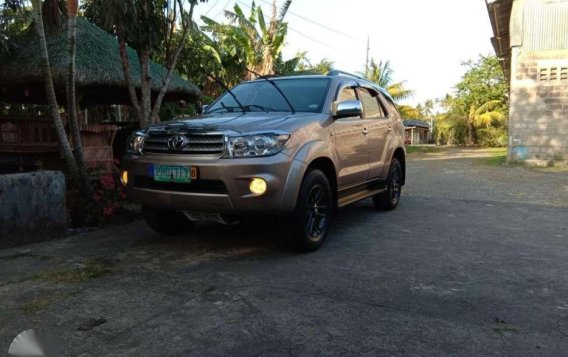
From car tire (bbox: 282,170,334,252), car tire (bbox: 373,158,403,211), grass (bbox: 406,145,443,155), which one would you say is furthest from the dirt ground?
grass (bbox: 406,145,443,155)

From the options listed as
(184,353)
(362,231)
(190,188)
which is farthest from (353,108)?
(184,353)

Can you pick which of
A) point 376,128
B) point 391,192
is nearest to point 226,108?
point 376,128

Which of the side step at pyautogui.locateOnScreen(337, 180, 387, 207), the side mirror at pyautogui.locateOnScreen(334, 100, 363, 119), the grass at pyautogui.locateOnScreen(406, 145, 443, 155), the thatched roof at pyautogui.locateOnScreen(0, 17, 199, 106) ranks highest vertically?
the thatched roof at pyautogui.locateOnScreen(0, 17, 199, 106)

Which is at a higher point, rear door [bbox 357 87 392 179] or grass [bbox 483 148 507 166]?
rear door [bbox 357 87 392 179]

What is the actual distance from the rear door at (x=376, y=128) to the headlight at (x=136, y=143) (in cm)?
280

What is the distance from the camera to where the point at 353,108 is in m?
5.35

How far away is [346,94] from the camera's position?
6.01 metres

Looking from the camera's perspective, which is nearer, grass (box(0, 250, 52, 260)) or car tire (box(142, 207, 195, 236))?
grass (box(0, 250, 52, 260))

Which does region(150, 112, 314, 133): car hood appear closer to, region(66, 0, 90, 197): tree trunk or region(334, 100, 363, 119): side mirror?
region(334, 100, 363, 119): side mirror

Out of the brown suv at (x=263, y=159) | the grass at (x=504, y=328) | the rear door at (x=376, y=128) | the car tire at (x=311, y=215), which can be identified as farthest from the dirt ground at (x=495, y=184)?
the grass at (x=504, y=328)

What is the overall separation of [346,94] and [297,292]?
116 inches

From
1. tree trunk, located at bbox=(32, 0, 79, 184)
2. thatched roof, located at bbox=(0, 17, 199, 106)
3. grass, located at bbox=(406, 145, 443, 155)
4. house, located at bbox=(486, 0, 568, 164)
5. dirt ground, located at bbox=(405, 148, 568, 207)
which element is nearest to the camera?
tree trunk, located at bbox=(32, 0, 79, 184)

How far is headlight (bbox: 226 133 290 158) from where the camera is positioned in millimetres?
4352

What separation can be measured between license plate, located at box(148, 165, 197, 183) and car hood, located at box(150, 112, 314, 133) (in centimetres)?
36
